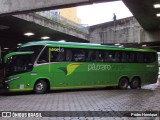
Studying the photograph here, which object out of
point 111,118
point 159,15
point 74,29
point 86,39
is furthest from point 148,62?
point 111,118

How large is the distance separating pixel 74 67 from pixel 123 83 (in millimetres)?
5119

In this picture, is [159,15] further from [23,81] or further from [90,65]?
[23,81]

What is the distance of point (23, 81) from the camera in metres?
21.1

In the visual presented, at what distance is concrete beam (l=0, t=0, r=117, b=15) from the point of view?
49.9 feet

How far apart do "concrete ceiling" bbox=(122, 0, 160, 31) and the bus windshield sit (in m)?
6.52

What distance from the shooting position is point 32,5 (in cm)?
1641

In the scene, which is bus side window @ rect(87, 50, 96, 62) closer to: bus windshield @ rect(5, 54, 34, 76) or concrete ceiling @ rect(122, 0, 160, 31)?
concrete ceiling @ rect(122, 0, 160, 31)

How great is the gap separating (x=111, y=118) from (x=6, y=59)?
11.3m

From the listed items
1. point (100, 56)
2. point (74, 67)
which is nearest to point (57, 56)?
point (74, 67)

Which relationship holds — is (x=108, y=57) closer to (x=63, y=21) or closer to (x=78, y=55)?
(x=78, y=55)

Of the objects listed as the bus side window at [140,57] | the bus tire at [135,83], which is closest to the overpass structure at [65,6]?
the bus side window at [140,57]

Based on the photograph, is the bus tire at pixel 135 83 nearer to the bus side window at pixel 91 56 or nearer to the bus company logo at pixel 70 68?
the bus side window at pixel 91 56

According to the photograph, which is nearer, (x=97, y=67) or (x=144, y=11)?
(x=144, y=11)

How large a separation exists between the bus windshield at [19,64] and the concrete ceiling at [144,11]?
6524mm
